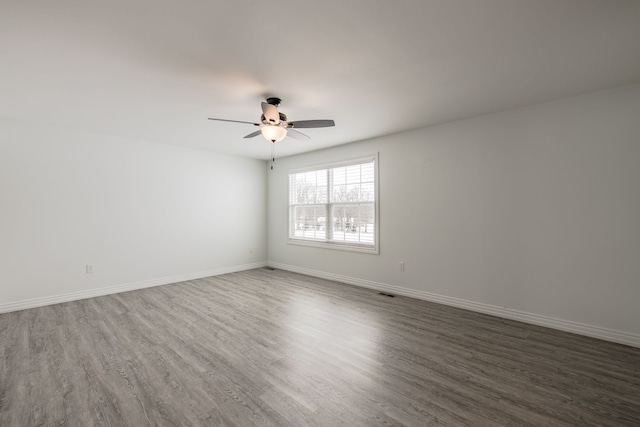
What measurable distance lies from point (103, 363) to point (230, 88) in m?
2.75

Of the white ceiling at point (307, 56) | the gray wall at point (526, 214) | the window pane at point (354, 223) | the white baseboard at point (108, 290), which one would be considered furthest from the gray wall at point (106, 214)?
the gray wall at point (526, 214)

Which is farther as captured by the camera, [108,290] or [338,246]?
[338,246]

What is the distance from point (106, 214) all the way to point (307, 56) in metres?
4.14

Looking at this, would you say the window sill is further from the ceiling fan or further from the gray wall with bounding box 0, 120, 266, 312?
the ceiling fan

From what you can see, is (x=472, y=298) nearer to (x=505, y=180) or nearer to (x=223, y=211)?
(x=505, y=180)

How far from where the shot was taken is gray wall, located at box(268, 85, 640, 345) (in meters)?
2.79

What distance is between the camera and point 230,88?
2.79 metres

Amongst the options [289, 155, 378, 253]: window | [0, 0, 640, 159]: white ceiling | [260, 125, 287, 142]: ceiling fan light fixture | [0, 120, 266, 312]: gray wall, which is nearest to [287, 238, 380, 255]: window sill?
[289, 155, 378, 253]: window

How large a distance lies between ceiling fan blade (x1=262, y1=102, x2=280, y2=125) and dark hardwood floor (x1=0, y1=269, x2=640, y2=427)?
2.27 m

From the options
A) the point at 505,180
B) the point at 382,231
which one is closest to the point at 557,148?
the point at 505,180

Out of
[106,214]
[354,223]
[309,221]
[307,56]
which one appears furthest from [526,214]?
[106,214]

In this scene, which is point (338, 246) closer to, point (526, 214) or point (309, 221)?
point (309, 221)

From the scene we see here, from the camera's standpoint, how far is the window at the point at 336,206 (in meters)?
4.78

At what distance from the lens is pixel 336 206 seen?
17.4 ft
